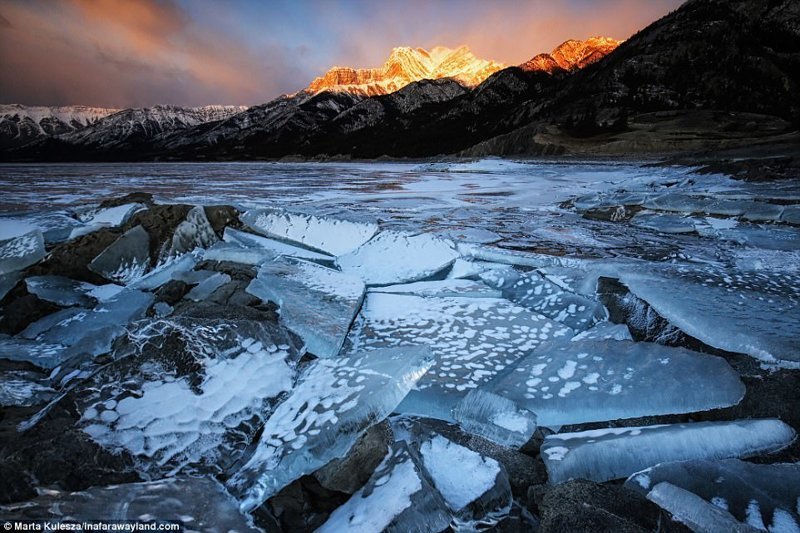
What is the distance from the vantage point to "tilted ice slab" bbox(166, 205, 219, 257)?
3176mm

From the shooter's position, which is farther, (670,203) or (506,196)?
(506,196)

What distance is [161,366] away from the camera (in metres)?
1.34

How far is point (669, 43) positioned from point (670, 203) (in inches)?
1960

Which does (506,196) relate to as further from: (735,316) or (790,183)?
(735,316)

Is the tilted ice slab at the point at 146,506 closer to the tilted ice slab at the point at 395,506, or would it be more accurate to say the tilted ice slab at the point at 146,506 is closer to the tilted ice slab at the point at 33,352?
the tilted ice slab at the point at 395,506

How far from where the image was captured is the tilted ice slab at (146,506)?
844mm

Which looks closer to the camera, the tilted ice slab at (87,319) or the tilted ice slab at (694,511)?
the tilted ice slab at (694,511)

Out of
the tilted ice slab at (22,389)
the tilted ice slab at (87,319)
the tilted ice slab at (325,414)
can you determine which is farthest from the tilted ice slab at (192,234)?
the tilted ice slab at (325,414)

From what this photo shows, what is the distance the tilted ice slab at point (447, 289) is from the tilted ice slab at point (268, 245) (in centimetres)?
81

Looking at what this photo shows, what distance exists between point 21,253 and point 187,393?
263 centimetres

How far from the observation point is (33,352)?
1.89m

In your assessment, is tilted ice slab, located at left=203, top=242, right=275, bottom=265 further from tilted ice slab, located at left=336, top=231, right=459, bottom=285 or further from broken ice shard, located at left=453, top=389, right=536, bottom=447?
broken ice shard, located at left=453, top=389, right=536, bottom=447

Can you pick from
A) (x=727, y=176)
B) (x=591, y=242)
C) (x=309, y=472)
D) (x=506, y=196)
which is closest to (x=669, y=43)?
(x=727, y=176)

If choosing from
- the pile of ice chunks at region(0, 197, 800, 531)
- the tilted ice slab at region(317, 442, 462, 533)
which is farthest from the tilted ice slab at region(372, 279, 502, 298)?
the tilted ice slab at region(317, 442, 462, 533)
